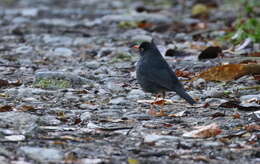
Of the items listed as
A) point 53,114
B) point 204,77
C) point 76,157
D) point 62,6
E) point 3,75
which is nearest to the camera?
point 76,157

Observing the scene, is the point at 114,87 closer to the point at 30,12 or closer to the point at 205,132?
the point at 205,132

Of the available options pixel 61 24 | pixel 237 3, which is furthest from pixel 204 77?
pixel 237 3

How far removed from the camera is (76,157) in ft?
12.8

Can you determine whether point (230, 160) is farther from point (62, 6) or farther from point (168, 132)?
point (62, 6)

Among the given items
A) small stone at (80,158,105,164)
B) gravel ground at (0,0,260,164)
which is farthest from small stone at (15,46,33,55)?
small stone at (80,158,105,164)

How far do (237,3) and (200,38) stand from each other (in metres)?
4.28

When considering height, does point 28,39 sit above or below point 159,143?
below

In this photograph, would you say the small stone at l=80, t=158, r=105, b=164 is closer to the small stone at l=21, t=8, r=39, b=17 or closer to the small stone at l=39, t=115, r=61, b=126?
the small stone at l=39, t=115, r=61, b=126

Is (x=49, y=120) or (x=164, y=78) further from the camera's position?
(x=164, y=78)

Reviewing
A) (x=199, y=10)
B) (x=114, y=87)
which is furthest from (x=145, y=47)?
(x=199, y=10)

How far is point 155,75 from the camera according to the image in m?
6.05

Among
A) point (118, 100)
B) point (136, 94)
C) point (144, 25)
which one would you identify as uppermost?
point (118, 100)

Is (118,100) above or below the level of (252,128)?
below

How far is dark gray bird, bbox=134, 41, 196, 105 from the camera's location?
5.78 metres
